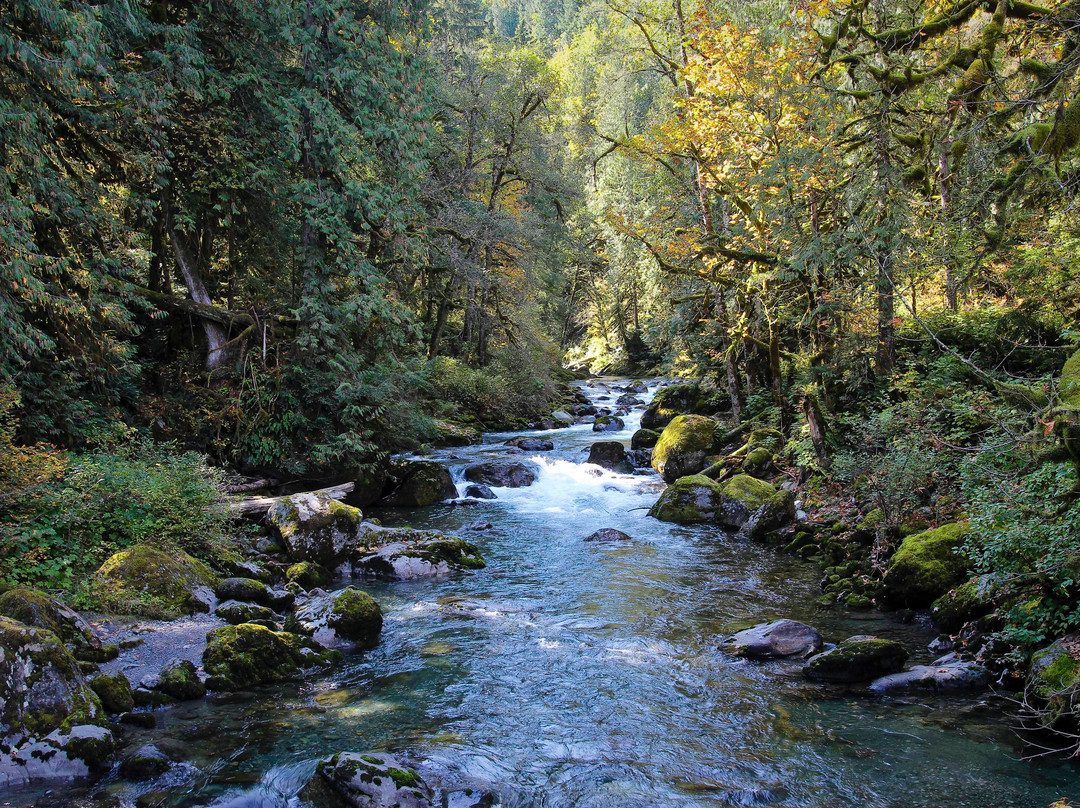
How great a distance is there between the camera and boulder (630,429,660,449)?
62.4 feet

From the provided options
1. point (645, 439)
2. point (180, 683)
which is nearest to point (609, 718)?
point (180, 683)

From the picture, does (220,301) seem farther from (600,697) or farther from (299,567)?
(600,697)

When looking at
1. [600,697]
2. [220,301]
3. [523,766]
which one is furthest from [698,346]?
[523,766]

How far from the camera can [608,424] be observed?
24.2 meters

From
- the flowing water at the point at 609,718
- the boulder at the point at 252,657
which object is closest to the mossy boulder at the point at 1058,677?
the flowing water at the point at 609,718

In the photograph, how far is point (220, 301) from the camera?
15.5 meters

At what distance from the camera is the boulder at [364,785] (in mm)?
4285

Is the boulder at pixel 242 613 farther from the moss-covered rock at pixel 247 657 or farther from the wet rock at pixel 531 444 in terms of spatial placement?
the wet rock at pixel 531 444

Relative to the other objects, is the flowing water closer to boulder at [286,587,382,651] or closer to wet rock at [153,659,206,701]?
wet rock at [153,659,206,701]

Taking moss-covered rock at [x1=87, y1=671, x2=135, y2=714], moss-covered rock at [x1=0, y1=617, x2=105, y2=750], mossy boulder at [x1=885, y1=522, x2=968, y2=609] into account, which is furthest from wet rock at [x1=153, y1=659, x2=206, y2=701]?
mossy boulder at [x1=885, y1=522, x2=968, y2=609]

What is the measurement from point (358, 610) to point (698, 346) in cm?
1536

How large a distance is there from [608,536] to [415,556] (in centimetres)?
374

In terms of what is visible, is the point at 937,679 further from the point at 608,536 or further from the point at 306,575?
the point at 306,575

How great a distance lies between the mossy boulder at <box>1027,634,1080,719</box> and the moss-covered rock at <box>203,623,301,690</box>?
678cm
